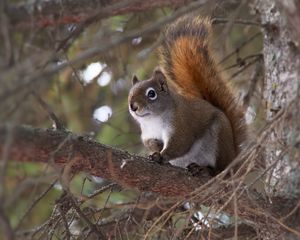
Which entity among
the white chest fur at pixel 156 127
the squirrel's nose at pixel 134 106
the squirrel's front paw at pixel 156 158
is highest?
the squirrel's nose at pixel 134 106

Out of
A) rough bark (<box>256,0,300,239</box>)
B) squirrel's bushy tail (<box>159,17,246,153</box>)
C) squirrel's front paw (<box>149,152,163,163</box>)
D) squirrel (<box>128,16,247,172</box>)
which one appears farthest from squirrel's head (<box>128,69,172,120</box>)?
Result: rough bark (<box>256,0,300,239</box>)

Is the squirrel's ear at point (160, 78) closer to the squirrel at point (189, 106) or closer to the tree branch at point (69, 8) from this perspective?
the squirrel at point (189, 106)

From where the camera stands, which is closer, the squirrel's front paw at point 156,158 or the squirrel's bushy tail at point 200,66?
the squirrel's front paw at point 156,158

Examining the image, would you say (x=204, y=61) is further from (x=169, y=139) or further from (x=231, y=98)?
(x=169, y=139)

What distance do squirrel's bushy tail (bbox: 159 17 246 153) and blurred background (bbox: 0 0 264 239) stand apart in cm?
10

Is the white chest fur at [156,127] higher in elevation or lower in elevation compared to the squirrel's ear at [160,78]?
lower

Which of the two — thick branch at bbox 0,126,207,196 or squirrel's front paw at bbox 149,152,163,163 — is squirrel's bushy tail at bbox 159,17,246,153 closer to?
squirrel's front paw at bbox 149,152,163,163

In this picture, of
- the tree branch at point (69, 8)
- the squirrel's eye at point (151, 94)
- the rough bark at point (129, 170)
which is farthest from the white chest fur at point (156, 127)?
the tree branch at point (69, 8)

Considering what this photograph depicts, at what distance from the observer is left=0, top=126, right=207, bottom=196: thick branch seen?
6.95 feet

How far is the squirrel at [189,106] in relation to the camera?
3.30 metres

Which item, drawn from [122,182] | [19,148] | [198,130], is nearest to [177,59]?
[198,130]

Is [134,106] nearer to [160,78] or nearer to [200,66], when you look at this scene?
[160,78]

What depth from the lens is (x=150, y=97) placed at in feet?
11.1

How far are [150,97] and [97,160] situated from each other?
3.26 feet
